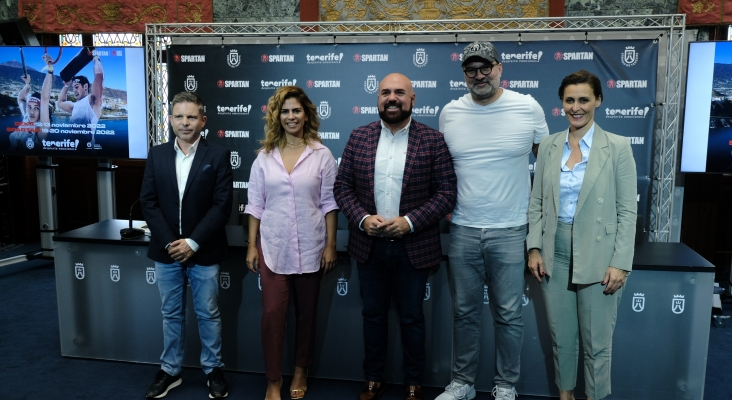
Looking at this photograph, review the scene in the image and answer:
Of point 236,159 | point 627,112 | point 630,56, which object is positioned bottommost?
point 236,159

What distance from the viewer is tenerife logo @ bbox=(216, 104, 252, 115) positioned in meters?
4.46

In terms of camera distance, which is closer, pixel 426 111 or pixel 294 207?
pixel 294 207

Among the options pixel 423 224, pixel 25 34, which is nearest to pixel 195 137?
pixel 423 224

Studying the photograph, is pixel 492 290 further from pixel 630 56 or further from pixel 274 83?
pixel 274 83

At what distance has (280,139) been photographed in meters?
2.59

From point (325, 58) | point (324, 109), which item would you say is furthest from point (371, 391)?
point (325, 58)

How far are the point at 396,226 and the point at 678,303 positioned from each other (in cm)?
140

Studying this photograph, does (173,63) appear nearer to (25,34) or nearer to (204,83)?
(204,83)

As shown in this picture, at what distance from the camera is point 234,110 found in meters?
4.48

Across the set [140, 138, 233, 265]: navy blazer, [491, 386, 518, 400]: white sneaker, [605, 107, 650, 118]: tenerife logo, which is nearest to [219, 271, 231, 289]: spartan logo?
[140, 138, 233, 265]: navy blazer

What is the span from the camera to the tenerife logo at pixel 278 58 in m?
4.36

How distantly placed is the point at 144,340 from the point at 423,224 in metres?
1.80

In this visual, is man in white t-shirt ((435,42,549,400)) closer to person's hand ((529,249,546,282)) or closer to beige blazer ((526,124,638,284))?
person's hand ((529,249,546,282))

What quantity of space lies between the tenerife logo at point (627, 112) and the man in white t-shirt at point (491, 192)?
184 centimetres
